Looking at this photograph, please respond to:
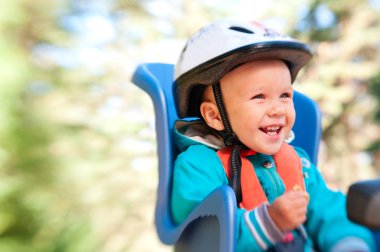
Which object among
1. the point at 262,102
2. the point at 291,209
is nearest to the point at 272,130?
the point at 262,102

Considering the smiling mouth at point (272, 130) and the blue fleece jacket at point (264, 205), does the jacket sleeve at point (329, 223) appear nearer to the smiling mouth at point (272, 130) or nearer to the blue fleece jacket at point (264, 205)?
the blue fleece jacket at point (264, 205)

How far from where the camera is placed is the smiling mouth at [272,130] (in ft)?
3.67

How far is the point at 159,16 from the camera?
10.6 feet

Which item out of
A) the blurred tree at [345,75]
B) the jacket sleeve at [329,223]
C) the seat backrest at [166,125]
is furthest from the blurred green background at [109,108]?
the jacket sleeve at [329,223]

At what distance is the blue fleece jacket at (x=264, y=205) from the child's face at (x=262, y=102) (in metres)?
0.08

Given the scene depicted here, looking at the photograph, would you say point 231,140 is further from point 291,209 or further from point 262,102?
point 291,209

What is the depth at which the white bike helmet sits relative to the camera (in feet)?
3.52

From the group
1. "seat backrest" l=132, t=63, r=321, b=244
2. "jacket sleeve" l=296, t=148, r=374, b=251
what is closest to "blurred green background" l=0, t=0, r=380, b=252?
"seat backrest" l=132, t=63, r=321, b=244

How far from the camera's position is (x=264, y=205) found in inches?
36.1

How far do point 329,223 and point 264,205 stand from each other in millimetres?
222

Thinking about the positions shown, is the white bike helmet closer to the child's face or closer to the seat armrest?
the child's face

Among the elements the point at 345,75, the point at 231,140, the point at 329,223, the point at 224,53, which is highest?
the point at 345,75

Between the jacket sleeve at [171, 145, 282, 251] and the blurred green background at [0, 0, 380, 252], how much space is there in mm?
911

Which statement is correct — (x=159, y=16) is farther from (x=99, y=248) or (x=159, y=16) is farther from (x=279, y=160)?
(x=279, y=160)
